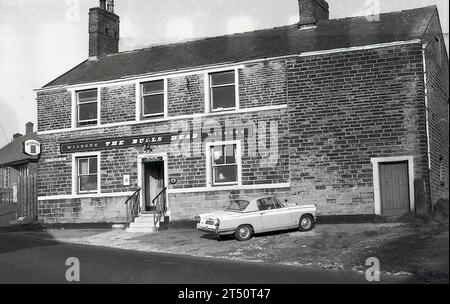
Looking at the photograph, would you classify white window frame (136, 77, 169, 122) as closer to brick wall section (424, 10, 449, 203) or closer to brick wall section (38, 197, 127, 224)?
brick wall section (38, 197, 127, 224)

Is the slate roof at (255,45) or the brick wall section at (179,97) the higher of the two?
the slate roof at (255,45)

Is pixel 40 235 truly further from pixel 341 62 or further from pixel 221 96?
pixel 341 62

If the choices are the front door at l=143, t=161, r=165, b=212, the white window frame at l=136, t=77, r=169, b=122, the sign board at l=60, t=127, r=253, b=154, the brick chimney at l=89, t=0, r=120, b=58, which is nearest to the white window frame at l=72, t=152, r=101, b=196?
the sign board at l=60, t=127, r=253, b=154

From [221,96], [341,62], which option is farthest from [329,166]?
[221,96]

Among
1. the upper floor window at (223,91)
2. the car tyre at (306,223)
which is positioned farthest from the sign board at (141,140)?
the car tyre at (306,223)

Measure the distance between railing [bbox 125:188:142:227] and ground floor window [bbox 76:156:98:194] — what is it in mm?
1931

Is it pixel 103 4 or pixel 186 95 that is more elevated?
pixel 103 4

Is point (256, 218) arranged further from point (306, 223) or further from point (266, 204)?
point (306, 223)

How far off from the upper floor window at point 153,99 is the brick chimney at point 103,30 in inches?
223

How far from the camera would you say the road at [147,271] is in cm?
1054

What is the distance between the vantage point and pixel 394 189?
19297 mm

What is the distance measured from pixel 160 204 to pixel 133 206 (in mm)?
1088

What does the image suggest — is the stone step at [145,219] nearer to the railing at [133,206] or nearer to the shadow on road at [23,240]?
the railing at [133,206]

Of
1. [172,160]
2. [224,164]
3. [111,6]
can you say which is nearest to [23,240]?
[172,160]
